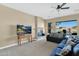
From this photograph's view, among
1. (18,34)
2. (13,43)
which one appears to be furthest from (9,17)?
(13,43)

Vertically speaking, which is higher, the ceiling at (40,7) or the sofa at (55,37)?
the ceiling at (40,7)

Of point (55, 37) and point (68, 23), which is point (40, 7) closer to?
point (55, 37)

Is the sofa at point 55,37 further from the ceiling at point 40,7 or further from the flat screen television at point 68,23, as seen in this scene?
the ceiling at point 40,7

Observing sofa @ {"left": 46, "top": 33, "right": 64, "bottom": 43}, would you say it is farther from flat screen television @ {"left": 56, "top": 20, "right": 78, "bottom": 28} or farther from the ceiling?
the ceiling

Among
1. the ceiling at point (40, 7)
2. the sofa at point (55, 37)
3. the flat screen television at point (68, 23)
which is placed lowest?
the sofa at point (55, 37)

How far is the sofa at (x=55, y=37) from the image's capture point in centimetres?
538

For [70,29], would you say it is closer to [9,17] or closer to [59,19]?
[59,19]

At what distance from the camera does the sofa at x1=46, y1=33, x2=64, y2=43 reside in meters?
5.38

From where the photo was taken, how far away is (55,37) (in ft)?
18.8

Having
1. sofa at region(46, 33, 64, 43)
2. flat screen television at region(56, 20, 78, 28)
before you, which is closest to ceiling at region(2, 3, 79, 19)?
flat screen television at region(56, 20, 78, 28)

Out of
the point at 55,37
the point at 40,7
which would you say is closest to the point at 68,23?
the point at 55,37

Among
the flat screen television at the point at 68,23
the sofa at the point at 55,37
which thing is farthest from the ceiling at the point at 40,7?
the sofa at the point at 55,37

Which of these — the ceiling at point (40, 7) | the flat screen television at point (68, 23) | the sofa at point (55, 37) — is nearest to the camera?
the ceiling at point (40, 7)

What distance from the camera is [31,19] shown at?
6.75 metres
